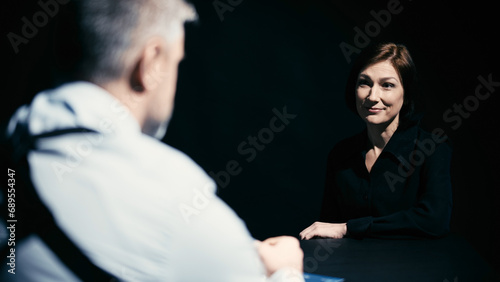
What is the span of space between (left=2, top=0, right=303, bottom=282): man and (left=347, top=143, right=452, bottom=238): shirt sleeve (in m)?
0.88

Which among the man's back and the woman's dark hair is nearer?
the man's back

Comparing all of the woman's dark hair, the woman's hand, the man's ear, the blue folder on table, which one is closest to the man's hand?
the blue folder on table

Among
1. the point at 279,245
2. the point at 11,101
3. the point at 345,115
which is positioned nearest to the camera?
the point at 279,245

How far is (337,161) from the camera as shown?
A: 7.46ft

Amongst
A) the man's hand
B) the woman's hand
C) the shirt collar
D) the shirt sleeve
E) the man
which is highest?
the shirt collar

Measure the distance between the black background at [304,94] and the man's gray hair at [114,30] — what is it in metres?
0.95

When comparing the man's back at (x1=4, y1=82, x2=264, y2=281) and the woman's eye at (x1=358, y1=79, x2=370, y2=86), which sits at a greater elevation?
the woman's eye at (x1=358, y1=79, x2=370, y2=86)

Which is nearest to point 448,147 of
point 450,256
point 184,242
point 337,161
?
point 337,161

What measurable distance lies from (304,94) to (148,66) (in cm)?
136

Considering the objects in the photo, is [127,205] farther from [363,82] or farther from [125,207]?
[363,82]

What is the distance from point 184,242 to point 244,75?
1485 mm

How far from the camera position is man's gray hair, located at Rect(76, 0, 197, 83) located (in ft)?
3.73

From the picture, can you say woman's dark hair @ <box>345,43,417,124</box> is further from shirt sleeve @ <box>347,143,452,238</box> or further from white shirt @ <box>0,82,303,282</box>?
white shirt @ <box>0,82,303,282</box>

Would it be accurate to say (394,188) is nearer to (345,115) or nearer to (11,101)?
(345,115)
